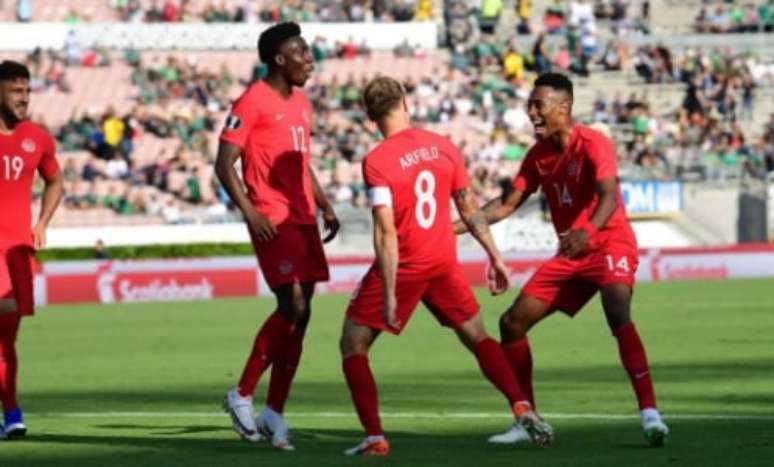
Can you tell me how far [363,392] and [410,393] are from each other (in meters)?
5.48

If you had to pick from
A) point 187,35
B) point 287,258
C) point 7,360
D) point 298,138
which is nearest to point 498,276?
point 287,258

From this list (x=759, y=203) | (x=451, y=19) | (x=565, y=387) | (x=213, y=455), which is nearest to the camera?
(x=213, y=455)

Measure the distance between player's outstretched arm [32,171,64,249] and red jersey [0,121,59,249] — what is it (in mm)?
70

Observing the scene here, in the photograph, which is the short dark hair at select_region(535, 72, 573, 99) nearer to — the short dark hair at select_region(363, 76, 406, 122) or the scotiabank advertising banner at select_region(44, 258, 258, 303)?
the short dark hair at select_region(363, 76, 406, 122)

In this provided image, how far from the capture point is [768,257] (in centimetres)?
4459

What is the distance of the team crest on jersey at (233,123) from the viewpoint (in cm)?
1424

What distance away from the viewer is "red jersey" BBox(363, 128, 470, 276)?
1291 centimetres

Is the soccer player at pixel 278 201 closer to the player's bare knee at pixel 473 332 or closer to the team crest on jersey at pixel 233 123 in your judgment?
the team crest on jersey at pixel 233 123

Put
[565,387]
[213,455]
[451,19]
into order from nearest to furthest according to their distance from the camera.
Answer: [213,455], [565,387], [451,19]

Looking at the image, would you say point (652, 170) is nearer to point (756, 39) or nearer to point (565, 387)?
point (756, 39)

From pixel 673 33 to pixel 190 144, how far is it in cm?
1612

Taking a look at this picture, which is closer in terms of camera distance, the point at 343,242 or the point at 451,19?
the point at 343,242

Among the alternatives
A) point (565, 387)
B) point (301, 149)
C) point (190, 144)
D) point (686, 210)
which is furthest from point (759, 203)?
point (301, 149)

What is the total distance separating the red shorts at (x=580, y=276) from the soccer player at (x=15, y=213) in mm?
3518
